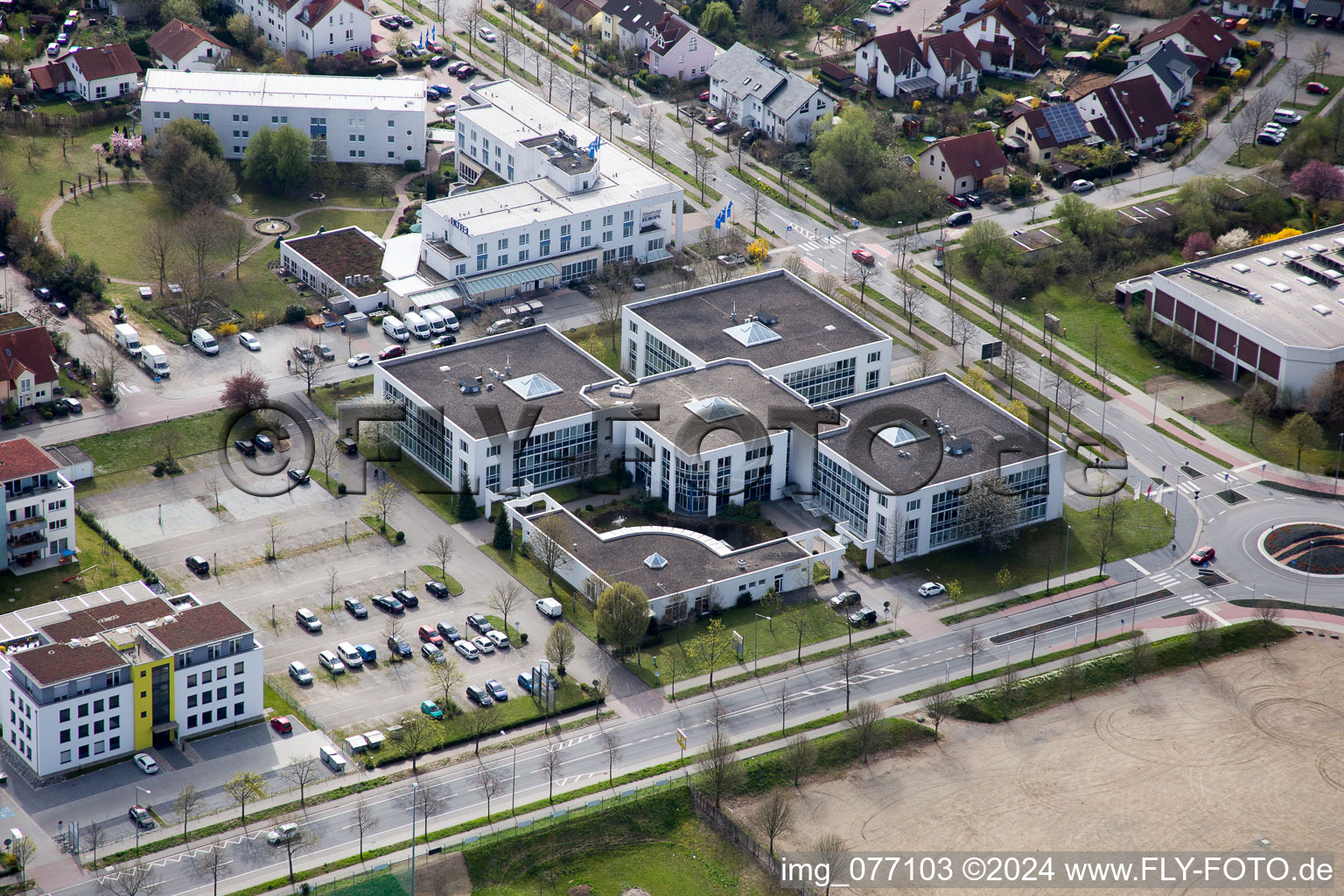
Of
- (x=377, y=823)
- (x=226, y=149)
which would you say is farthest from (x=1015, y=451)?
(x=226, y=149)

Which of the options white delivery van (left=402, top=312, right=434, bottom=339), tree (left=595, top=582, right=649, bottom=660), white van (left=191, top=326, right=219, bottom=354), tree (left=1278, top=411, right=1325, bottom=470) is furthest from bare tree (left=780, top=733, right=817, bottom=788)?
white van (left=191, top=326, right=219, bottom=354)

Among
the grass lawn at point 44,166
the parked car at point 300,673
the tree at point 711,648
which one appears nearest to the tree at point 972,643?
the tree at point 711,648

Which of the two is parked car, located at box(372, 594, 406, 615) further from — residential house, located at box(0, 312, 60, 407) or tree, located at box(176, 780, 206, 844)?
residential house, located at box(0, 312, 60, 407)

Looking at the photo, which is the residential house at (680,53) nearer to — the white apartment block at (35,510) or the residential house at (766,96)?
the residential house at (766,96)

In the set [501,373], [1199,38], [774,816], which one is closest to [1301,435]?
[501,373]

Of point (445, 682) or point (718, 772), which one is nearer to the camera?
point (718, 772)

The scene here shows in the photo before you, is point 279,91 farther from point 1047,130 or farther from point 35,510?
point 1047,130
